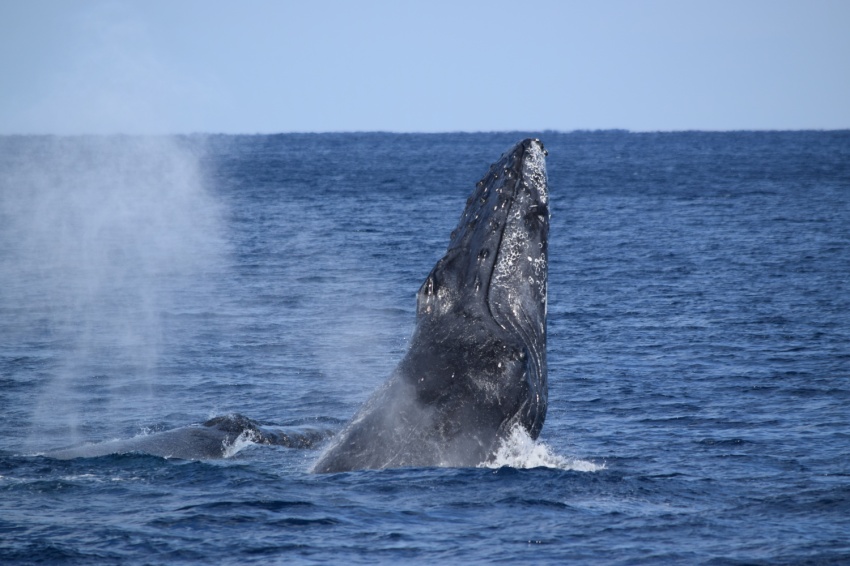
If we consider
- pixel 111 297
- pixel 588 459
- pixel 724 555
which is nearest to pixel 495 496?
pixel 724 555

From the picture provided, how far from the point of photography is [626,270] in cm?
3928

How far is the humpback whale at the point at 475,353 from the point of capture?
10219mm

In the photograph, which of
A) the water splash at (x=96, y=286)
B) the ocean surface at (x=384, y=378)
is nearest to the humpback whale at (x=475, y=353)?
the ocean surface at (x=384, y=378)

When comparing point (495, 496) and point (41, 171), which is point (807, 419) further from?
point (41, 171)

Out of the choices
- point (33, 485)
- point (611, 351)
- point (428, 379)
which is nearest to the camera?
point (428, 379)

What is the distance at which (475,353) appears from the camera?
10430 mm

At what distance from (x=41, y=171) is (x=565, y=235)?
7407cm

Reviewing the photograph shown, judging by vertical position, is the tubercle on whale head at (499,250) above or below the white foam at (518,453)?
above

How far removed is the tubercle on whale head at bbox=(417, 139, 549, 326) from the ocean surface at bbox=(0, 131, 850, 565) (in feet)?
5.02

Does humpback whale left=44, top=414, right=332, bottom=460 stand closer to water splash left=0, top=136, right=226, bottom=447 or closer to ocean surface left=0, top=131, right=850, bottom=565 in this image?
ocean surface left=0, top=131, right=850, bottom=565

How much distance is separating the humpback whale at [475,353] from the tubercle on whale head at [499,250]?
0.01m

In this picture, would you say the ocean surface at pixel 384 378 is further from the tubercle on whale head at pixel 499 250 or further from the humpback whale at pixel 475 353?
the tubercle on whale head at pixel 499 250

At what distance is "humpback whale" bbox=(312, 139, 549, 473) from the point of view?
33.5ft

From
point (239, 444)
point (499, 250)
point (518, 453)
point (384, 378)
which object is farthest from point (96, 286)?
point (518, 453)
